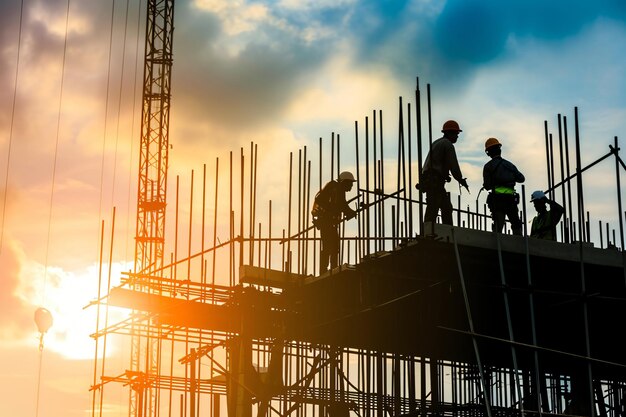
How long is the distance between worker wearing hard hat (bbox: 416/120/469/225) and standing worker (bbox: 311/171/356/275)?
2.80 meters

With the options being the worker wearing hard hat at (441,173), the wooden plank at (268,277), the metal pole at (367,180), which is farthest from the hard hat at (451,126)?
the wooden plank at (268,277)

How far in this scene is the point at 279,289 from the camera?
2061 centimetres

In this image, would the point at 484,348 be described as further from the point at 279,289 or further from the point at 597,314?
the point at 279,289

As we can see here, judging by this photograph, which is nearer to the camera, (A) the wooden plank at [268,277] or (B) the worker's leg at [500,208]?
(B) the worker's leg at [500,208]

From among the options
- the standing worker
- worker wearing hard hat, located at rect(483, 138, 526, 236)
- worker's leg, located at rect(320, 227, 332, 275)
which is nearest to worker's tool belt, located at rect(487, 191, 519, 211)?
worker wearing hard hat, located at rect(483, 138, 526, 236)

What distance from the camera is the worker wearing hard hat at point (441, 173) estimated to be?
16.7m

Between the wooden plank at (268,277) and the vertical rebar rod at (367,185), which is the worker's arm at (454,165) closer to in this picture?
the vertical rebar rod at (367,185)

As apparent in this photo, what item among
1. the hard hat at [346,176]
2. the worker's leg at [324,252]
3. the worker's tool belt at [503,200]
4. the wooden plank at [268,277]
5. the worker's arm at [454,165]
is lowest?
the wooden plank at [268,277]

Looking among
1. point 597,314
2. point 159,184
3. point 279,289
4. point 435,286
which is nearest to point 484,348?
point 597,314

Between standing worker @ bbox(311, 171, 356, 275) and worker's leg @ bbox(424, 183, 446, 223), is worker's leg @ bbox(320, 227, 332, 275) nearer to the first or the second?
standing worker @ bbox(311, 171, 356, 275)

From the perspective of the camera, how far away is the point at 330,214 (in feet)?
64.3

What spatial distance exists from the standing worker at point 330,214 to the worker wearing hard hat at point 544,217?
11.4ft

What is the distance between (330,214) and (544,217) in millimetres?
4059

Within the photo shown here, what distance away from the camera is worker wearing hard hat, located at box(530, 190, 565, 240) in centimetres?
1945
